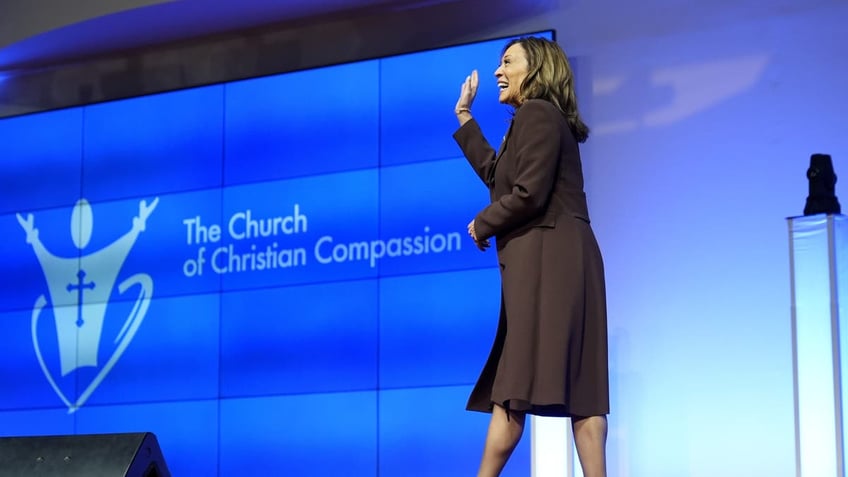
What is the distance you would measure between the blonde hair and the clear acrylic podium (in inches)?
25.7

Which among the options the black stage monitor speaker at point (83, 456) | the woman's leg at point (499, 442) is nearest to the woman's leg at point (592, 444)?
the woman's leg at point (499, 442)

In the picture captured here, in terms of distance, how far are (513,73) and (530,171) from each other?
36 centimetres

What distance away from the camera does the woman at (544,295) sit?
296 centimetres

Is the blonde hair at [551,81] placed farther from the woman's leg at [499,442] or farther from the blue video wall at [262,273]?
the blue video wall at [262,273]

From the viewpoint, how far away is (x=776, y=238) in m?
4.36

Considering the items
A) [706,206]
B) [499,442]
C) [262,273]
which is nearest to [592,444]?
[499,442]

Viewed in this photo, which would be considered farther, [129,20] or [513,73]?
[129,20]

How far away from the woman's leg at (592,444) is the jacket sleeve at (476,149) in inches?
29.0

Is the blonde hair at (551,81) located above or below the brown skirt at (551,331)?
above

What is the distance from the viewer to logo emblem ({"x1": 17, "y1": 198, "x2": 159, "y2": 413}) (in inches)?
220

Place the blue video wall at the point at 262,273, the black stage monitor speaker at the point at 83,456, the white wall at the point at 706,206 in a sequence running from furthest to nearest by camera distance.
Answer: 1. the blue video wall at the point at 262,273
2. the white wall at the point at 706,206
3. the black stage monitor speaker at the point at 83,456

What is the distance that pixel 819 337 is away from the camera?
301cm

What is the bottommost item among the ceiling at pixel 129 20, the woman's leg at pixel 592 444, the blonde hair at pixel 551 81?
the woman's leg at pixel 592 444

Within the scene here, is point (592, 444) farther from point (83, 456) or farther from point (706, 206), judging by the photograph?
point (706, 206)
